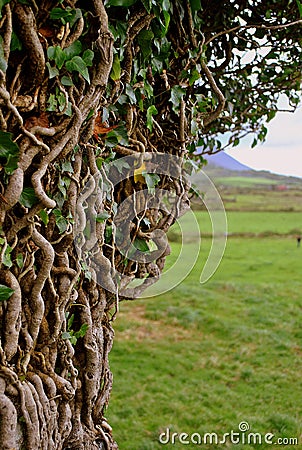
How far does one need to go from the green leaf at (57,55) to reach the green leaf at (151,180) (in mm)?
479

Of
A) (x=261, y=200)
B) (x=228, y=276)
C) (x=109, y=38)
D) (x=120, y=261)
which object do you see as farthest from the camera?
(x=261, y=200)

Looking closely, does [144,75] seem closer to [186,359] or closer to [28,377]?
[28,377]

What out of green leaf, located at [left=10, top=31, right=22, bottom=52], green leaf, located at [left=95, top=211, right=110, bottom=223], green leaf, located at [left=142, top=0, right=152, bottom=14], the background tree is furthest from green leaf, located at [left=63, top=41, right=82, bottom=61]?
green leaf, located at [left=95, top=211, right=110, bottom=223]

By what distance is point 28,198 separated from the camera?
1.13 metres

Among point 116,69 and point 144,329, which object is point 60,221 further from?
point 144,329

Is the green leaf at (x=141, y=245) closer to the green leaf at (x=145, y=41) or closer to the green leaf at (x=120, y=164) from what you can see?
the green leaf at (x=120, y=164)

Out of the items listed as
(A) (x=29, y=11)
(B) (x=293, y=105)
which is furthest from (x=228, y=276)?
(A) (x=29, y=11)

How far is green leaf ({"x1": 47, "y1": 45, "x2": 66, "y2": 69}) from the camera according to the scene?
1089 mm

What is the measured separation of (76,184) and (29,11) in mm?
422

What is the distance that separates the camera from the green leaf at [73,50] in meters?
1.12

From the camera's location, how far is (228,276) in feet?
29.7

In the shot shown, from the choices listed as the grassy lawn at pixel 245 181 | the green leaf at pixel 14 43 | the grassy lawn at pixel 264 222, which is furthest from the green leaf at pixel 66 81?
the grassy lawn at pixel 245 181

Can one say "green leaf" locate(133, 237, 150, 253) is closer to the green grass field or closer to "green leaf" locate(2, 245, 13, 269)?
the green grass field

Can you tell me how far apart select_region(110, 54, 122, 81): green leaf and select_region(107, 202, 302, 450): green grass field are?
27.9 inches
